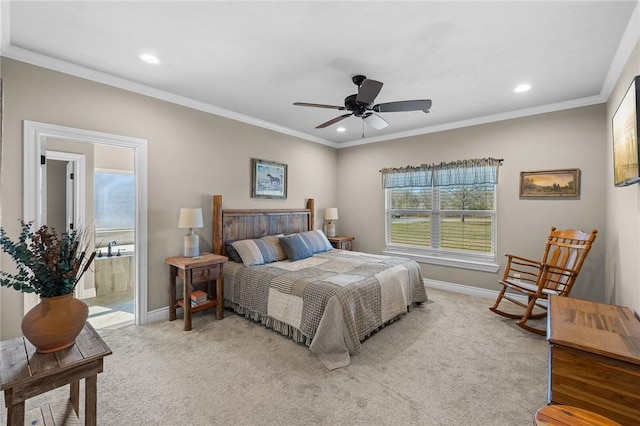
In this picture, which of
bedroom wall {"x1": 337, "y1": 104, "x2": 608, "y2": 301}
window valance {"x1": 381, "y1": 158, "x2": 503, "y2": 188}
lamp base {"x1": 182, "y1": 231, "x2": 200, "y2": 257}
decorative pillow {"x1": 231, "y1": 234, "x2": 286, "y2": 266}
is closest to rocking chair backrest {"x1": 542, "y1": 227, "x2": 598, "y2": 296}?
bedroom wall {"x1": 337, "y1": 104, "x2": 608, "y2": 301}

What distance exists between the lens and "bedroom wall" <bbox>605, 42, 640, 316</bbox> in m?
2.07

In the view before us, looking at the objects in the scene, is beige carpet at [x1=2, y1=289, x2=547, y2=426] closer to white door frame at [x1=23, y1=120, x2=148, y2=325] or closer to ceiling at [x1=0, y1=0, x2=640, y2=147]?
white door frame at [x1=23, y1=120, x2=148, y2=325]

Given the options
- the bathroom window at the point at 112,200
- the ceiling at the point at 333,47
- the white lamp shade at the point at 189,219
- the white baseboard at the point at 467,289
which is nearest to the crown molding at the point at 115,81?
the ceiling at the point at 333,47

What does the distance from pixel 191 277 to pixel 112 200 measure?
3.03m

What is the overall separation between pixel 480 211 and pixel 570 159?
121 centimetres

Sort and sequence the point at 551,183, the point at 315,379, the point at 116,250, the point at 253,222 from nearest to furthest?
the point at 315,379, the point at 551,183, the point at 253,222, the point at 116,250

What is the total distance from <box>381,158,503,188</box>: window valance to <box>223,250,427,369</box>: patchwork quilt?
5.30 ft

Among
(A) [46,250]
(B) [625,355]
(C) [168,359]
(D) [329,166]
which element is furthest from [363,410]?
(D) [329,166]

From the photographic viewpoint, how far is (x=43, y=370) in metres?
1.21

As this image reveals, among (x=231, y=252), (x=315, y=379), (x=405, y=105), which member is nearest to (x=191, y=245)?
(x=231, y=252)

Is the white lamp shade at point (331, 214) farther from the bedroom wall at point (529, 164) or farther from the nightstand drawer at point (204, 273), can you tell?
the nightstand drawer at point (204, 273)

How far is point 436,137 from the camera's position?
182 inches

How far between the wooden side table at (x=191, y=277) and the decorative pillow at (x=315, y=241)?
53.5 inches

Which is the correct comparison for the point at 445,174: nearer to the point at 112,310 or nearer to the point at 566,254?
the point at 566,254
